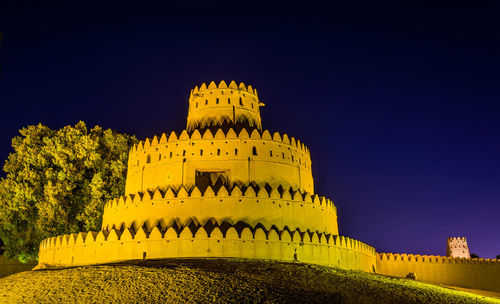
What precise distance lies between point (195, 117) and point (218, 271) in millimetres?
15103

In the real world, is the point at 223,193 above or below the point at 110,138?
below

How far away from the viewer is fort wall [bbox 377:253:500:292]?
107ft

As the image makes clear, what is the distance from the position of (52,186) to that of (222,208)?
12.7 meters

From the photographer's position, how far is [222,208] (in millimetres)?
23375

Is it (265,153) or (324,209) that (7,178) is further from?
(324,209)

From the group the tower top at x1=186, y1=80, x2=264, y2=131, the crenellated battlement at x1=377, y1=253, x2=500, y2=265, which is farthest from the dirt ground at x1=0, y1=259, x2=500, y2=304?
the crenellated battlement at x1=377, y1=253, x2=500, y2=265

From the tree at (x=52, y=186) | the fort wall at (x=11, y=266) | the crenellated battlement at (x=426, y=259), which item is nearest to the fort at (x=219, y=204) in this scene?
the crenellated battlement at (x=426, y=259)

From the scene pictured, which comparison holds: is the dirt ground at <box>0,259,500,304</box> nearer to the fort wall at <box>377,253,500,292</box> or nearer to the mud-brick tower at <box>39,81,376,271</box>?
the mud-brick tower at <box>39,81,376,271</box>

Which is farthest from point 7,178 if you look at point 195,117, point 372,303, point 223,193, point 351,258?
point 372,303

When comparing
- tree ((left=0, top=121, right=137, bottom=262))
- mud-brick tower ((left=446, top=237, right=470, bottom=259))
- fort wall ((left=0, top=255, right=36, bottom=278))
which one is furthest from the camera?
mud-brick tower ((left=446, top=237, right=470, bottom=259))

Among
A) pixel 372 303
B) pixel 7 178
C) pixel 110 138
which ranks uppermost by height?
pixel 110 138

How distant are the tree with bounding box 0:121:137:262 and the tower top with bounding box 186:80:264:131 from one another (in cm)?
635

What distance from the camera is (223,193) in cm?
2362

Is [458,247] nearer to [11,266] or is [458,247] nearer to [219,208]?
[219,208]
